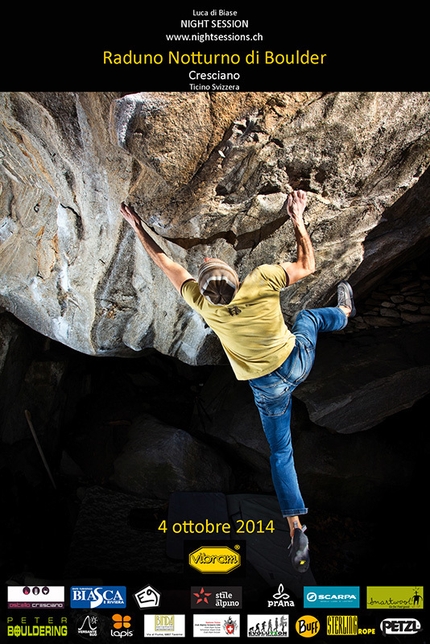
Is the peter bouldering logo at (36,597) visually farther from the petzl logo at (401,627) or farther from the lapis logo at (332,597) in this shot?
the petzl logo at (401,627)

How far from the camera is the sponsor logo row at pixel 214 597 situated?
2.99 meters

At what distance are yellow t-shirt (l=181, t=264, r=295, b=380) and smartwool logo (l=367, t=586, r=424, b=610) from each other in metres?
1.72

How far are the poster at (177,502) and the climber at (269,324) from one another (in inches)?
11.7

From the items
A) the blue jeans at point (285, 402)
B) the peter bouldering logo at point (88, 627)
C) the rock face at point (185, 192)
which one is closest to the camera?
the rock face at point (185, 192)

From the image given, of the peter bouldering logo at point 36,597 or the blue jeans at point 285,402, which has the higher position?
the blue jeans at point 285,402

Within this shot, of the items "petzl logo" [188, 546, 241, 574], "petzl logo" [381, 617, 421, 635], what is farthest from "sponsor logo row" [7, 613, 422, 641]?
"petzl logo" [188, 546, 241, 574]

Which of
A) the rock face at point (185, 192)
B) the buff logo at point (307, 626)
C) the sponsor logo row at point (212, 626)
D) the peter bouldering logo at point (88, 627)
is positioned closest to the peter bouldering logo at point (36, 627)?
the sponsor logo row at point (212, 626)

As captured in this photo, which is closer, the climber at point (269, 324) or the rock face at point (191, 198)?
the rock face at point (191, 198)

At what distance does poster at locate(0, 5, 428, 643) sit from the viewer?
2.17 meters

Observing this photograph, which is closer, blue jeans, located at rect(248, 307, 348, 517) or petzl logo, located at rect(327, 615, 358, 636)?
blue jeans, located at rect(248, 307, 348, 517)

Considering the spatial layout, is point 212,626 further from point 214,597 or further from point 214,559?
point 214,559

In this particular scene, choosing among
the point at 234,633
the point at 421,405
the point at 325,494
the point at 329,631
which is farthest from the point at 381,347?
the point at 234,633

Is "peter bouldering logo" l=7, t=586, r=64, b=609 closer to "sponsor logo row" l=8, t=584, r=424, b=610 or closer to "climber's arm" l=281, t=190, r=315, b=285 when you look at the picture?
"sponsor logo row" l=8, t=584, r=424, b=610

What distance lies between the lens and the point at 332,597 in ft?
9.84
